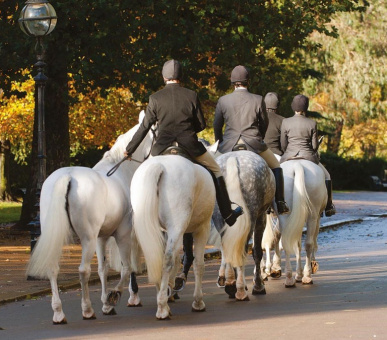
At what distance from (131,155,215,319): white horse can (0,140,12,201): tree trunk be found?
3163cm

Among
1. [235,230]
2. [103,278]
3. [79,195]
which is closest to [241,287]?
[235,230]

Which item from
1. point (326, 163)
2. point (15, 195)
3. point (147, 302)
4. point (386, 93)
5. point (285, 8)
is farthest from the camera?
point (326, 163)

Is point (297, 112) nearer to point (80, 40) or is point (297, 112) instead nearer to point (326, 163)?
point (80, 40)

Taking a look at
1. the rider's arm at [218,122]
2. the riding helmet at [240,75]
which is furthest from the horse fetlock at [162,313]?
the riding helmet at [240,75]

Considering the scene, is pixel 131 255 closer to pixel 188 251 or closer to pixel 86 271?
pixel 86 271

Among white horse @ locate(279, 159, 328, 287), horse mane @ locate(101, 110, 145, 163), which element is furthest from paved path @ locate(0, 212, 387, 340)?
horse mane @ locate(101, 110, 145, 163)

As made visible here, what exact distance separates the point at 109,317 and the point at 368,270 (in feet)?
20.4

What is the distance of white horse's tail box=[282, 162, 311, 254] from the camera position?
14.2m

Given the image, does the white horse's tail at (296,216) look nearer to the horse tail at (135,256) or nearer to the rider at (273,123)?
the rider at (273,123)

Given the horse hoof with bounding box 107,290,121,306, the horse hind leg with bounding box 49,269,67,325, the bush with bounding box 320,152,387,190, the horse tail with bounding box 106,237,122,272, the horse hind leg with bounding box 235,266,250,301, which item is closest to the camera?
the horse hind leg with bounding box 49,269,67,325

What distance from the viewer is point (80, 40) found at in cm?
2377

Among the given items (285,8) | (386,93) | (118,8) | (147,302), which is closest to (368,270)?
(147,302)

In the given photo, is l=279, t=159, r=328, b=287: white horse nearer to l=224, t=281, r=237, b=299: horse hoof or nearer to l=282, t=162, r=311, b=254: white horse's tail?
l=282, t=162, r=311, b=254: white horse's tail

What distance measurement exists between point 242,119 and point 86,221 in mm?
3223
